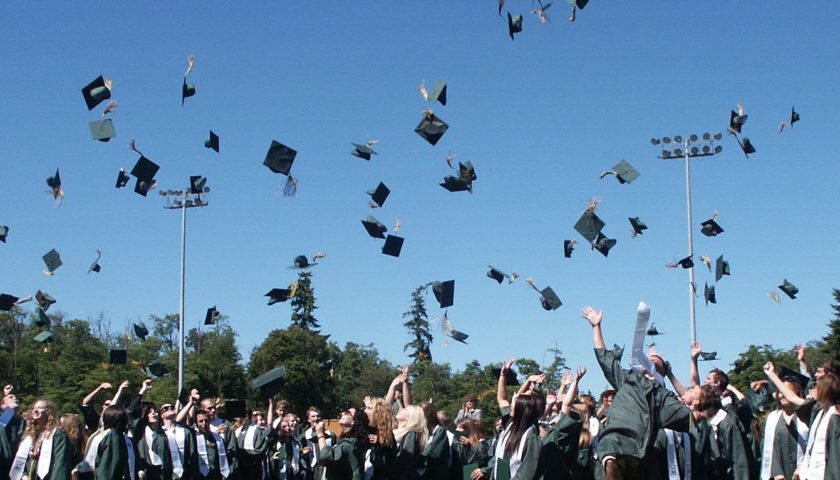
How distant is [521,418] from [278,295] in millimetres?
8113

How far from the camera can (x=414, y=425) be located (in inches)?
353

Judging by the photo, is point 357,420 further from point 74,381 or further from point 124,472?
point 74,381

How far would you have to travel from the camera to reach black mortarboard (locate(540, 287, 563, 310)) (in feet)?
45.7

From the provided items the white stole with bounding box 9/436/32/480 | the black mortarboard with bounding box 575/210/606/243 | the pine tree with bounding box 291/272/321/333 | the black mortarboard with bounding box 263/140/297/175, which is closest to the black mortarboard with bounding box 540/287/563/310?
the black mortarboard with bounding box 575/210/606/243

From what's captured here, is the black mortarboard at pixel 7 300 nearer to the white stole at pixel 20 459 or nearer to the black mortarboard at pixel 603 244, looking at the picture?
the white stole at pixel 20 459

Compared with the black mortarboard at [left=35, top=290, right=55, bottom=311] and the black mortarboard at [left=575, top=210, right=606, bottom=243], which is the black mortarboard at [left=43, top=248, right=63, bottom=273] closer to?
the black mortarboard at [left=35, top=290, right=55, bottom=311]

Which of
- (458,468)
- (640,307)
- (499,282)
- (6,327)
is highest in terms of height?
(6,327)

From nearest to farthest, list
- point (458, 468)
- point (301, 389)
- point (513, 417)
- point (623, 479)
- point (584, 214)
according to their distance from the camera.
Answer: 1. point (623, 479)
2. point (513, 417)
3. point (458, 468)
4. point (584, 214)
5. point (301, 389)

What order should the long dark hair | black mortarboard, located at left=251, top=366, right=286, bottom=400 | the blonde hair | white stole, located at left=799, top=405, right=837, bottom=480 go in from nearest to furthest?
white stole, located at left=799, top=405, right=837, bottom=480 < the long dark hair < the blonde hair < black mortarboard, located at left=251, top=366, right=286, bottom=400

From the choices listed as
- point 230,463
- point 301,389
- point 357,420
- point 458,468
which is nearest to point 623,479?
point 357,420

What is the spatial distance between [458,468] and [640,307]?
3513mm

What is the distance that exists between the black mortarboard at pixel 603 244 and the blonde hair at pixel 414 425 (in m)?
6.15

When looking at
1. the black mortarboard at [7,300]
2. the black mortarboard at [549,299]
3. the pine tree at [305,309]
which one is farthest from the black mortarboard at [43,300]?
the pine tree at [305,309]

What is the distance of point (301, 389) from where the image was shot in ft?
177
